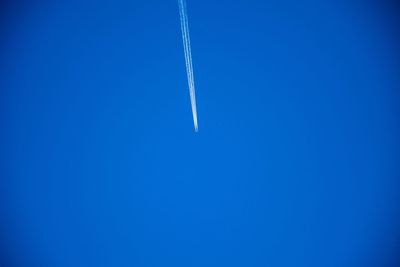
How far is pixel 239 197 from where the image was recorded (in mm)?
2742

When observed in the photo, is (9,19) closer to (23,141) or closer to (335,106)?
(23,141)

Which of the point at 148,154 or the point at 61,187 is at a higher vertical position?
the point at 148,154

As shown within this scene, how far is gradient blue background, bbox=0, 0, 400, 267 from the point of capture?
264 cm

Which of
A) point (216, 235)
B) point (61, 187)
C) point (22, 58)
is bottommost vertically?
point (216, 235)

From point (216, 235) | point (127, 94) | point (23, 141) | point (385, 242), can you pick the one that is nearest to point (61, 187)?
point (23, 141)

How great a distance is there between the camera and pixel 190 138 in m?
2.68

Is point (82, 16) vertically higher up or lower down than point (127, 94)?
higher up

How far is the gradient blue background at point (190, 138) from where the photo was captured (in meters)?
2.64

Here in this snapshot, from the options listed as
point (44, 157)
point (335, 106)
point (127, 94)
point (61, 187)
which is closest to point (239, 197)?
point (335, 106)

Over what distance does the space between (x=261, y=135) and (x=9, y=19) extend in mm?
2797

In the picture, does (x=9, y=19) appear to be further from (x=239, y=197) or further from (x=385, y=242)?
(x=385, y=242)

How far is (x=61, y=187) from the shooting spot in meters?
2.73

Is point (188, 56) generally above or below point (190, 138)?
above

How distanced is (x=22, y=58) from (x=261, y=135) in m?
2.53
